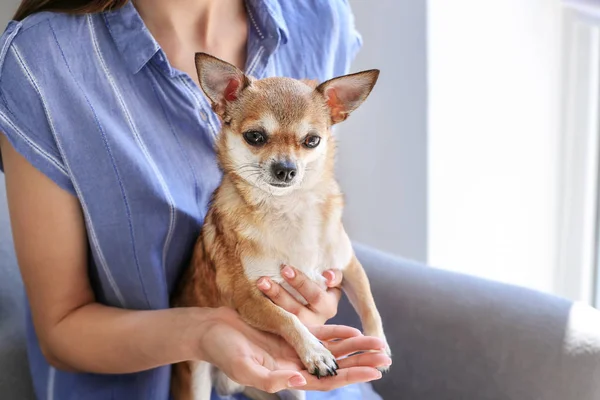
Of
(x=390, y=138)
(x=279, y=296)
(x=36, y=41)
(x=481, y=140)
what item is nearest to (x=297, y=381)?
(x=279, y=296)

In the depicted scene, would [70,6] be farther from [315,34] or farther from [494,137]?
[494,137]

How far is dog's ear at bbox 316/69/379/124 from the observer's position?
2.65 feet

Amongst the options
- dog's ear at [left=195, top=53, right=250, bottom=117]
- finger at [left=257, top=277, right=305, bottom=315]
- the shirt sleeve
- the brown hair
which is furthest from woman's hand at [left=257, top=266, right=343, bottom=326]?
the brown hair

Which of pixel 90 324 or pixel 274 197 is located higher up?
pixel 274 197

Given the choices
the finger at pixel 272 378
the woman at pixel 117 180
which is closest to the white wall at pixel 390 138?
the woman at pixel 117 180

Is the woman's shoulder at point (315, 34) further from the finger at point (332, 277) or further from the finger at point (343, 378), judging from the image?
the finger at point (343, 378)

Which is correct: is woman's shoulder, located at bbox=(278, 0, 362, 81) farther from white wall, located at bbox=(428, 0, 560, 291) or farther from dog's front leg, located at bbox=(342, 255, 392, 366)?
dog's front leg, located at bbox=(342, 255, 392, 366)

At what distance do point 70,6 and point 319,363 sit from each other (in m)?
0.58

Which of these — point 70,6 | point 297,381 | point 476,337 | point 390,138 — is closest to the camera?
point 297,381

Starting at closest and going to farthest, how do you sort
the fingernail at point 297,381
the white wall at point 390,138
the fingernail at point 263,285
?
the fingernail at point 297,381, the fingernail at point 263,285, the white wall at point 390,138

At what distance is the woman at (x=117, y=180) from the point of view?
906mm

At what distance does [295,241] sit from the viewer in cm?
87

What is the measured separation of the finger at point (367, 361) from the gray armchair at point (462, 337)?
38 cm

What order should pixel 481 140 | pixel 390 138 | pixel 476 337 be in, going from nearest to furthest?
pixel 476 337, pixel 390 138, pixel 481 140
